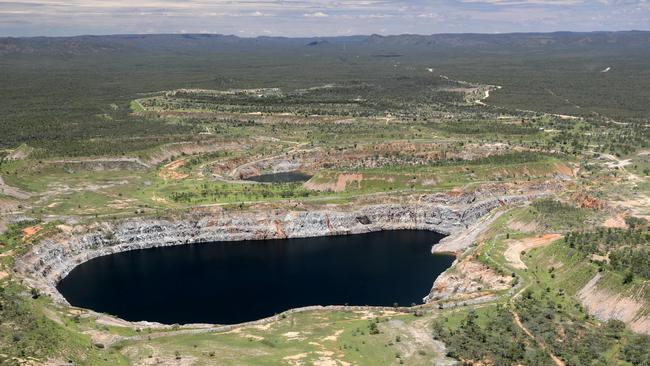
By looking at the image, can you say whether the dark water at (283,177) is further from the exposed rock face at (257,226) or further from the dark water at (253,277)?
the dark water at (253,277)

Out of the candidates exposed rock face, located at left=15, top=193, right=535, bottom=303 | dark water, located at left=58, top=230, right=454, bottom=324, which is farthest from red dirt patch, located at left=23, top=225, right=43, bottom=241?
dark water, located at left=58, top=230, right=454, bottom=324

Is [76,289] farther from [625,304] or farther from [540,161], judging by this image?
[540,161]

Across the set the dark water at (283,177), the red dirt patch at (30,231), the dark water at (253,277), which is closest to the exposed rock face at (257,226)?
the dark water at (253,277)

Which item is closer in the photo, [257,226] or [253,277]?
[253,277]

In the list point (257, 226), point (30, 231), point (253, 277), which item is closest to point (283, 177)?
point (257, 226)

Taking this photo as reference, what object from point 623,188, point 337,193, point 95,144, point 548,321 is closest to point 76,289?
point 337,193

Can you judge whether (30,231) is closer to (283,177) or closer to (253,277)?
(253,277)
